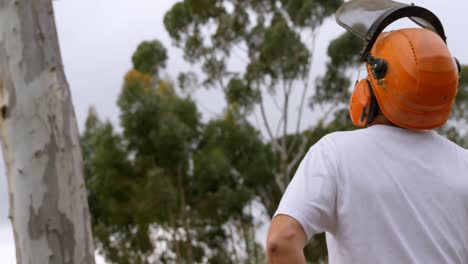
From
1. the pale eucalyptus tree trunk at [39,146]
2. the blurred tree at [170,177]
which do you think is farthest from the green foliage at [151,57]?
the pale eucalyptus tree trunk at [39,146]

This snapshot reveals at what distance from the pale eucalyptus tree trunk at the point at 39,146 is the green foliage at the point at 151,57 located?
23992mm

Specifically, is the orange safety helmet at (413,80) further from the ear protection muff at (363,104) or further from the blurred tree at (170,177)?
the blurred tree at (170,177)

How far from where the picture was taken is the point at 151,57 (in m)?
27.3

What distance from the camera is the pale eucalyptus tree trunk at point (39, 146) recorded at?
3076 mm

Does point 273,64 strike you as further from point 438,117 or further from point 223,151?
point 438,117

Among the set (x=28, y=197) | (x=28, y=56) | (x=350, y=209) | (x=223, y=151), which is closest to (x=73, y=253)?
(x=28, y=197)

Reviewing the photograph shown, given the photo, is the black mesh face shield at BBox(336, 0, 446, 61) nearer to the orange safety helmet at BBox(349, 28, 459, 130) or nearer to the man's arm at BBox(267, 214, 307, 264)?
the orange safety helmet at BBox(349, 28, 459, 130)

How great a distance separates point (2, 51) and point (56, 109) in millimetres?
360

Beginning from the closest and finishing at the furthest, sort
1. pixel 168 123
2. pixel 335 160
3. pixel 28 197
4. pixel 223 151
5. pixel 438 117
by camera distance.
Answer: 1. pixel 335 160
2. pixel 438 117
3. pixel 28 197
4. pixel 168 123
5. pixel 223 151

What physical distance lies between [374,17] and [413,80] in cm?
22

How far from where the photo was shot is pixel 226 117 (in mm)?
24578

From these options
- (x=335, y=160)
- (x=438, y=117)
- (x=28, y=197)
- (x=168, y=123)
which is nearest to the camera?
(x=335, y=160)

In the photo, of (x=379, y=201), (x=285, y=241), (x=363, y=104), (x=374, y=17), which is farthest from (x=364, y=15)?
(x=285, y=241)

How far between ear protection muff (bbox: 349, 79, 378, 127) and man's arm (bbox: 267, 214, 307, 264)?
37cm
